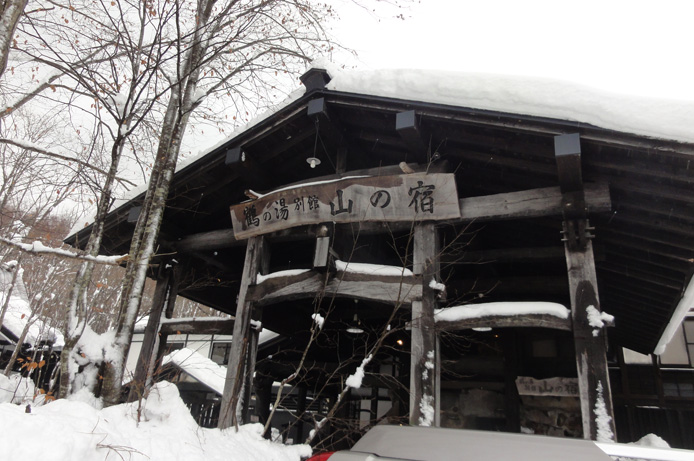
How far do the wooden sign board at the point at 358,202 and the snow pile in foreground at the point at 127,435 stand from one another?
10.7 feet

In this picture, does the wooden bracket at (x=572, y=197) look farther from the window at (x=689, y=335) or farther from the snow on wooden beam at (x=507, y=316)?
the window at (x=689, y=335)

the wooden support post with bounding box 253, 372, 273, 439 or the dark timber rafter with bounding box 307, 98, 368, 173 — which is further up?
the dark timber rafter with bounding box 307, 98, 368, 173

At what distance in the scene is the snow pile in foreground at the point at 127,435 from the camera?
10.9ft

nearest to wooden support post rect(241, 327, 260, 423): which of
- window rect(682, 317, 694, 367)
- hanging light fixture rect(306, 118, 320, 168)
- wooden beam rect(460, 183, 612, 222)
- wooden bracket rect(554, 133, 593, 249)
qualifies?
hanging light fixture rect(306, 118, 320, 168)

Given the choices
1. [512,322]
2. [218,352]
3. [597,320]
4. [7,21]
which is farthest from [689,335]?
[218,352]

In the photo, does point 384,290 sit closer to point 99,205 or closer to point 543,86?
point 543,86

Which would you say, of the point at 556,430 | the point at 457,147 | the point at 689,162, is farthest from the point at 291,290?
the point at 556,430

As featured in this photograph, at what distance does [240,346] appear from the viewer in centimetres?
729

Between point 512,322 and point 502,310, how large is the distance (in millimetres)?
199

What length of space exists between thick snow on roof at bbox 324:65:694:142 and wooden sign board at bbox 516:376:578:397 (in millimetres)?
6294

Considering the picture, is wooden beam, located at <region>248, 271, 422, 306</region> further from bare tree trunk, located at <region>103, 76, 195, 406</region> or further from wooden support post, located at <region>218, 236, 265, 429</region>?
bare tree trunk, located at <region>103, 76, 195, 406</region>

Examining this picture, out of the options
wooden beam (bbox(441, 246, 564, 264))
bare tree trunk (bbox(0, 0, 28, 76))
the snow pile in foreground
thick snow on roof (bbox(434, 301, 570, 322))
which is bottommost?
the snow pile in foreground

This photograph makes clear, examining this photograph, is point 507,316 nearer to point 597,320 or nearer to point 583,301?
point 583,301

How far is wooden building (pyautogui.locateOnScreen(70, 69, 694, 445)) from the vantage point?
5.51 meters
